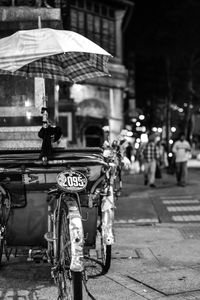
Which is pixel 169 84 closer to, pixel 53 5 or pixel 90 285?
pixel 53 5

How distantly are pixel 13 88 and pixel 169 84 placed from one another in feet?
92.2

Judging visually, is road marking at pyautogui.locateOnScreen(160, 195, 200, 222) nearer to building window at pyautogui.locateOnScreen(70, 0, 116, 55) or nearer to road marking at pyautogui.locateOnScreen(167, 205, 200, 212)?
road marking at pyautogui.locateOnScreen(167, 205, 200, 212)

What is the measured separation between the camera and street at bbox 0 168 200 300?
4.78 metres

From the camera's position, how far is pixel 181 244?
7.07 meters

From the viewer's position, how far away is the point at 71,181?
4320 mm

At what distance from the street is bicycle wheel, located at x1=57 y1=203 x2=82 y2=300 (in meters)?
0.52

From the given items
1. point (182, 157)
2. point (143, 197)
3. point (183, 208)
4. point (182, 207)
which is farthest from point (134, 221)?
point (182, 157)

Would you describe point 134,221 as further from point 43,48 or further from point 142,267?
point 43,48

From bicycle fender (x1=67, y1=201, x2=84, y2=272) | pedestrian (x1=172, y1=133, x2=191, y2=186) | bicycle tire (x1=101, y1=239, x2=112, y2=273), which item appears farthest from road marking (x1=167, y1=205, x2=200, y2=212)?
bicycle fender (x1=67, y1=201, x2=84, y2=272)

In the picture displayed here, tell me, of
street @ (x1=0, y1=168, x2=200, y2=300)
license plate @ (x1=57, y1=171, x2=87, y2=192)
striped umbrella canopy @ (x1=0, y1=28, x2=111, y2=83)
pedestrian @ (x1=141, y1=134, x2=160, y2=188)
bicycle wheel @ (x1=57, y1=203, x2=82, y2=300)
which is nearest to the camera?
bicycle wheel @ (x1=57, y1=203, x2=82, y2=300)

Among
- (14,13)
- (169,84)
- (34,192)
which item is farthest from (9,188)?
(169,84)

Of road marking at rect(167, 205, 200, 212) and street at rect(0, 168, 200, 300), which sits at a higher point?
street at rect(0, 168, 200, 300)

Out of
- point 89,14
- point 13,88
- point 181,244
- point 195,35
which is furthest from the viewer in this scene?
point 195,35

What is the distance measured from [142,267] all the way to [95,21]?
78.3 feet
